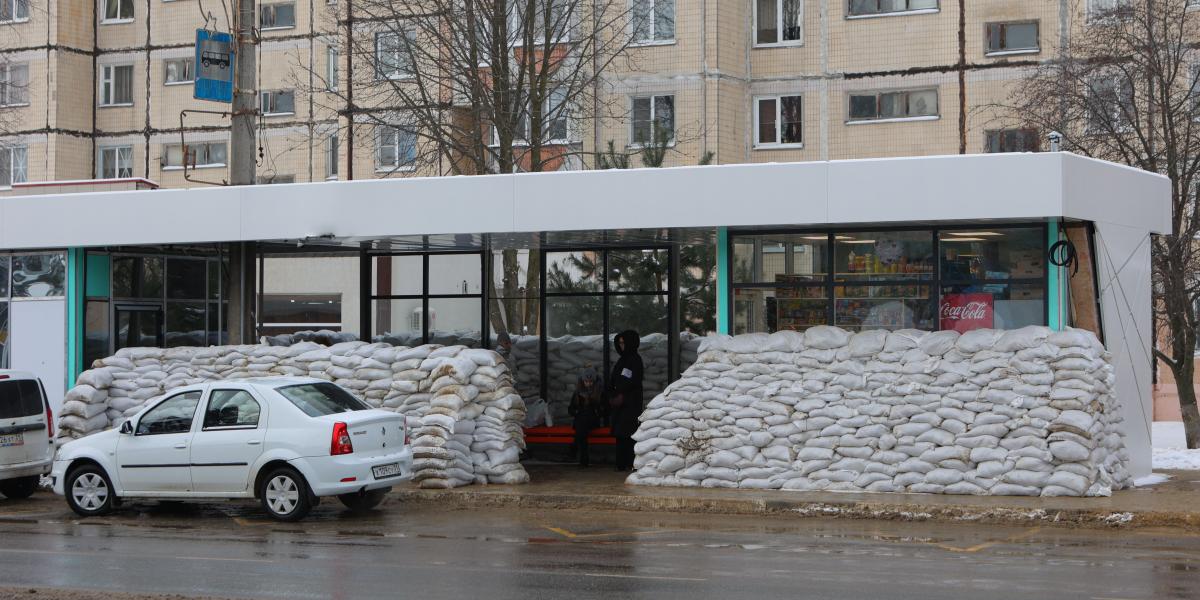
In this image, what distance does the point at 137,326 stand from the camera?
21.6 meters

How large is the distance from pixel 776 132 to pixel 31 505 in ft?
76.7

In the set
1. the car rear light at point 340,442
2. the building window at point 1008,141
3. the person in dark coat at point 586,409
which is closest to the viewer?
the car rear light at point 340,442

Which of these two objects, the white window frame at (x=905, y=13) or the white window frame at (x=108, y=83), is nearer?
the white window frame at (x=905, y=13)

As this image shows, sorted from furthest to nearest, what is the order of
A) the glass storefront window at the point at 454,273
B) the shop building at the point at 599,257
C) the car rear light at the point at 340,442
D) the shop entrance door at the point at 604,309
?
the glass storefront window at the point at 454,273, the shop entrance door at the point at 604,309, the shop building at the point at 599,257, the car rear light at the point at 340,442

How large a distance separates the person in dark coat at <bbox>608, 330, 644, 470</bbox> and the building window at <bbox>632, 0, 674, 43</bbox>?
18116mm

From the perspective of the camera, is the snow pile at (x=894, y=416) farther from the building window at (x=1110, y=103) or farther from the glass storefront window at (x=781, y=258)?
the building window at (x=1110, y=103)

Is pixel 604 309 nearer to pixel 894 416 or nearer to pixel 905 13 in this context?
pixel 894 416

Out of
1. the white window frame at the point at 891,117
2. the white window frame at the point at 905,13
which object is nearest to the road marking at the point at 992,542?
the white window frame at the point at 891,117

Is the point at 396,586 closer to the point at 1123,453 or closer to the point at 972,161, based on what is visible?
the point at 972,161

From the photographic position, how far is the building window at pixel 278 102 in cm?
4322

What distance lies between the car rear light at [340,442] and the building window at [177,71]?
106 feet

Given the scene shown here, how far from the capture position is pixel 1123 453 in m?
16.2

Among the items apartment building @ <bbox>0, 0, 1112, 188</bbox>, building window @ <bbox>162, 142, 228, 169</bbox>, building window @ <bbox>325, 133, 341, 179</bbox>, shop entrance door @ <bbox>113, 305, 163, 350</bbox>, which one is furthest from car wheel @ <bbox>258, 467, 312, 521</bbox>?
building window @ <bbox>162, 142, 228, 169</bbox>

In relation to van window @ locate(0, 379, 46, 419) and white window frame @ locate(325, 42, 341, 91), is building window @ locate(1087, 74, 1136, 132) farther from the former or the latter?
white window frame @ locate(325, 42, 341, 91)
